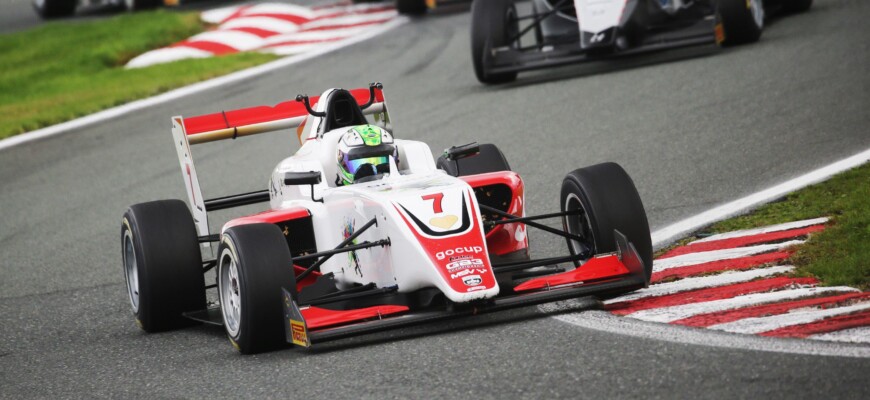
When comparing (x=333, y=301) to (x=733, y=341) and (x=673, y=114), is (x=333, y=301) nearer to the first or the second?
(x=733, y=341)

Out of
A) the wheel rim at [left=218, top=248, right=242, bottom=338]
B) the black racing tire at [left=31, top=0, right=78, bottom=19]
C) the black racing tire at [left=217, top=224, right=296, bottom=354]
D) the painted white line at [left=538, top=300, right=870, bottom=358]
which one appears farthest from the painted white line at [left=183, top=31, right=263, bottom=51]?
the painted white line at [left=538, top=300, right=870, bottom=358]

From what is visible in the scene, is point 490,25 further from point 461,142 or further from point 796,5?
point 796,5

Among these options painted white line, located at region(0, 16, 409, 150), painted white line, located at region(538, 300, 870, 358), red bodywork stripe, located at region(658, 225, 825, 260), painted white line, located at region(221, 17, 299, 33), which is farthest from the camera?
painted white line, located at region(221, 17, 299, 33)

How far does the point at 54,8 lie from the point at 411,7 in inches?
320

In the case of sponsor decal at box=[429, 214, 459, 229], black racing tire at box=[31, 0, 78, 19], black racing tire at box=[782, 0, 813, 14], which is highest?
black racing tire at box=[31, 0, 78, 19]

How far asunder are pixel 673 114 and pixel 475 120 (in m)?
2.12

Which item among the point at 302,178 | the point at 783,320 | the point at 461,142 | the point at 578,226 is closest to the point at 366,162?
the point at 302,178

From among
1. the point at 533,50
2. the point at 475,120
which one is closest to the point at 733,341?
the point at 475,120

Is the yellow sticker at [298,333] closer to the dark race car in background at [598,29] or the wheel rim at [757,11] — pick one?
the dark race car in background at [598,29]

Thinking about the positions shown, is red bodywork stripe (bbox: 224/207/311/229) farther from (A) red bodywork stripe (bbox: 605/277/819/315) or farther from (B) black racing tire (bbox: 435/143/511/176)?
(A) red bodywork stripe (bbox: 605/277/819/315)

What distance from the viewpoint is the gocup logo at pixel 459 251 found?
615 centimetres

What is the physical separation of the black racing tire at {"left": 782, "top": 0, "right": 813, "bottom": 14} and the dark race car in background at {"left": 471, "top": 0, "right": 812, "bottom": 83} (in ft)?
6.72

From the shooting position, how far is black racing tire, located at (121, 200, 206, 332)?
7.29 m

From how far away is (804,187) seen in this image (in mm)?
8930
